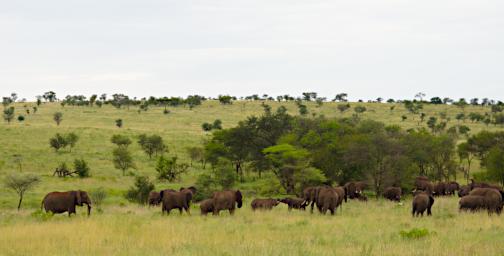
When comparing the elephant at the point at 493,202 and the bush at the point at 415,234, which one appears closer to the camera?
the bush at the point at 415,234

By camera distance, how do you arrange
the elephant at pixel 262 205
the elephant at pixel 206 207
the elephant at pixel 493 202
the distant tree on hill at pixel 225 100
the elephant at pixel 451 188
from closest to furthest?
the elephant at pixel 493 202, the elephant at pixel 206 207, the elephant at pixel 262 205, the elephant at pixel 451 188, the distant tree on hill at pixel 225 100

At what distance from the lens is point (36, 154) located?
204 ft

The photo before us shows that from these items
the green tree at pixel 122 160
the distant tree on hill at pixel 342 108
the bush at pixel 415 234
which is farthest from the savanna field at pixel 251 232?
the distant tree on hill at pixel 342 108

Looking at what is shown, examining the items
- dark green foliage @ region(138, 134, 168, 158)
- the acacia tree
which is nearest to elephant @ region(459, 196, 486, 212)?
the acacia tree

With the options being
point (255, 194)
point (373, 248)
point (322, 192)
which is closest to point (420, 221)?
point (322, 192)

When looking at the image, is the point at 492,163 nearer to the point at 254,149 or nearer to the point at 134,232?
the point at 254,149

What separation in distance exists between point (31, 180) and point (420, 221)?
25118mm

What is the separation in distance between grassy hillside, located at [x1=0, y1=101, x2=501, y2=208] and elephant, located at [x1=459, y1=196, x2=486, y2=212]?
23.2 m

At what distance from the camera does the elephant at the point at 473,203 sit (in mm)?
22952

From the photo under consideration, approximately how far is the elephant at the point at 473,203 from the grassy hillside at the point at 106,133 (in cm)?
2322

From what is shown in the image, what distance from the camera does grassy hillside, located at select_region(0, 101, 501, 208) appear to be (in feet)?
155

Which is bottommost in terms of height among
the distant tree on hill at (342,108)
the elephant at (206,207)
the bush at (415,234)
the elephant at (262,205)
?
the elephant at (262,205)

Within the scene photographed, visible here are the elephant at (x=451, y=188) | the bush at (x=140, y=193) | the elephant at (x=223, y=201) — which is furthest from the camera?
the elephant at (x=451, y=188)

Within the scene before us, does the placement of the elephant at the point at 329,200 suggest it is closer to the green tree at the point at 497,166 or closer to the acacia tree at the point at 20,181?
the acacia tree at the point at 20,181
